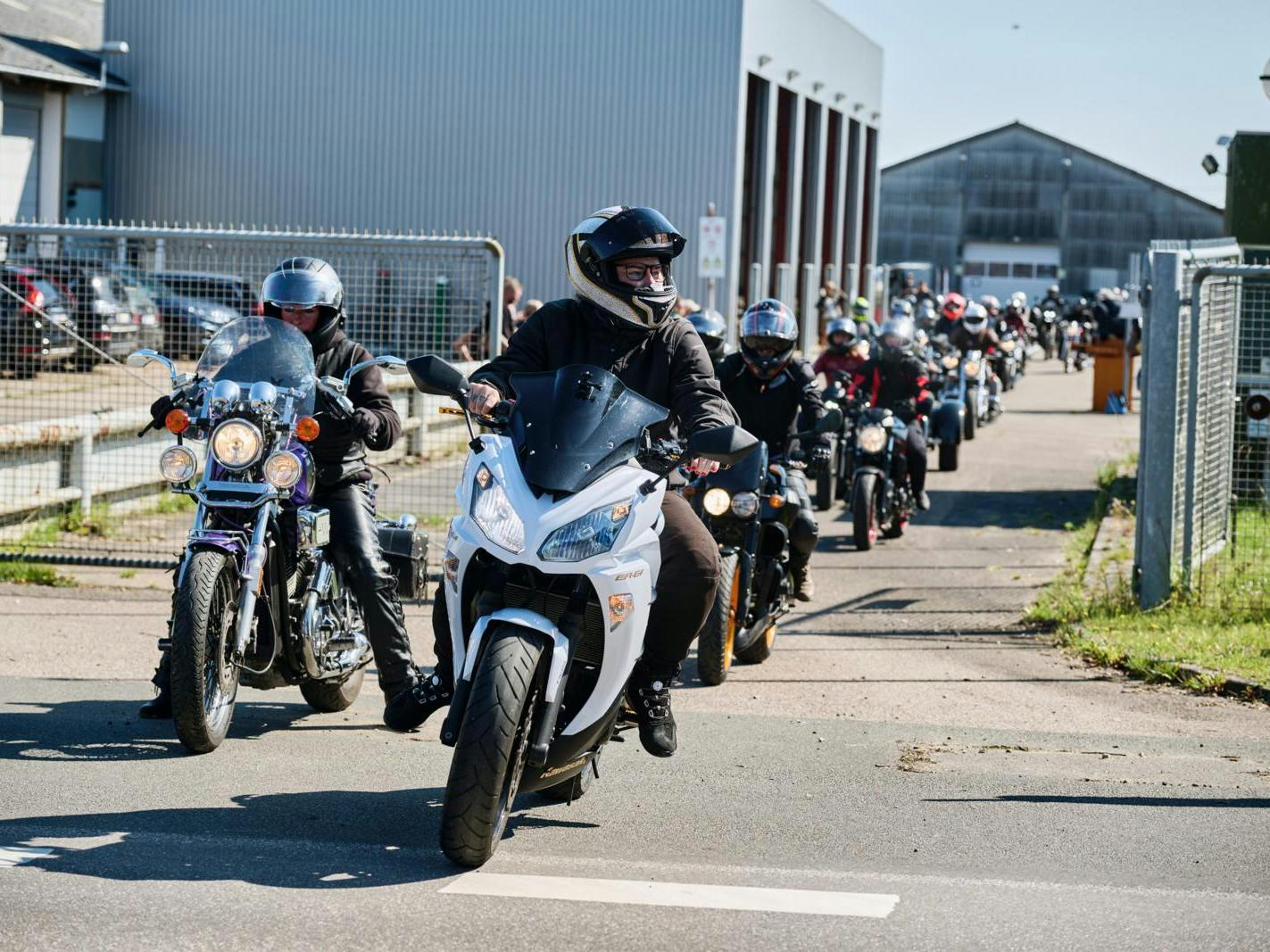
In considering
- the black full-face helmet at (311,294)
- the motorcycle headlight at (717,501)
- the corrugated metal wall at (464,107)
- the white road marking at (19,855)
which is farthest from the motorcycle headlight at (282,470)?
the corrugated metal wall at (464,107)

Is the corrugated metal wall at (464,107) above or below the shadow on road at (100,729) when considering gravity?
above

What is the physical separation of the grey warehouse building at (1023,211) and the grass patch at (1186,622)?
79531mm

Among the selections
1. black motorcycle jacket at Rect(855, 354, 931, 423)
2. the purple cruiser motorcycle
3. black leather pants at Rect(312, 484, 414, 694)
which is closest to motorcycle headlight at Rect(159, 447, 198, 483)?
the purple cruiser motorcycle

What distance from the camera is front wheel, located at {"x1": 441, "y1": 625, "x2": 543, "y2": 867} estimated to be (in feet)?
16.6

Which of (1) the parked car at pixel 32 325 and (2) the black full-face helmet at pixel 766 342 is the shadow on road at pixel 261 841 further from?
(1) the parked car at pixel 32 325

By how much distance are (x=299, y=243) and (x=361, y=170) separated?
1272 inches

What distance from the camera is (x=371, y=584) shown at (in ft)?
23.8

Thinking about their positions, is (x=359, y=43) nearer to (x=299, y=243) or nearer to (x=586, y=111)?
(x=586, y=111)

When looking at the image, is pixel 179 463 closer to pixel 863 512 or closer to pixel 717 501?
pixel 717 501

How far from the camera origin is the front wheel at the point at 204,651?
6.41 m

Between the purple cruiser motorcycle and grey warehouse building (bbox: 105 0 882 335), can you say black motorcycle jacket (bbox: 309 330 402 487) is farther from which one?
grey warehouse building (bbox: 105 0 882 335)

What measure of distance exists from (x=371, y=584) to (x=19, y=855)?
2.14 m

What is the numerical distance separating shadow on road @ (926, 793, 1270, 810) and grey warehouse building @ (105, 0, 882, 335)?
35497 millimetres

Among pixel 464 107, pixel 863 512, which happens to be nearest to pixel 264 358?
pixel 863 512
